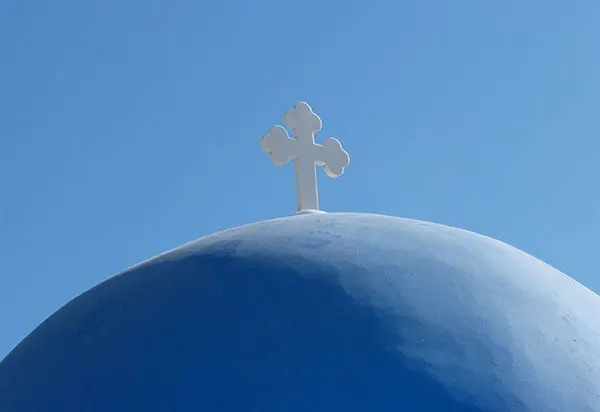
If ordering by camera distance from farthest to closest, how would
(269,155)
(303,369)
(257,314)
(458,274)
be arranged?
(269,155) → (458,274) → (257,314) → (303,369)

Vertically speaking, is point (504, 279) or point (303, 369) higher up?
point (504, 279)

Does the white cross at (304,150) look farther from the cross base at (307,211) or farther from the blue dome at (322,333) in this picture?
the blue dome at (322,333)

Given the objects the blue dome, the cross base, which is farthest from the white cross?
the blue dome

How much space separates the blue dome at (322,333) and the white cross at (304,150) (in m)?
0.85

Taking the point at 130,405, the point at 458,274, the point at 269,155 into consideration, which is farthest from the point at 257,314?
the point at 269,155

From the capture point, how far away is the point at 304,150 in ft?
19.1

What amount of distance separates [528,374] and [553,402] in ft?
0.45

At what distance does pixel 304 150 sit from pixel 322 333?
1980 mm

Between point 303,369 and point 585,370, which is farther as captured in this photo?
point 585,370

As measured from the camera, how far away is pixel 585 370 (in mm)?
4176

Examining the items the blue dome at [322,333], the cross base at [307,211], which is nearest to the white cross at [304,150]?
the cross base at [307,211]

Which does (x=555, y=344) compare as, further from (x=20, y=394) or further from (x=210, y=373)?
(x=20, y=394)

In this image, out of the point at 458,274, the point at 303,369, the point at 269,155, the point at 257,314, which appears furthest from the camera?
the point at 269,155

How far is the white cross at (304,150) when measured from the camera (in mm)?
5734
